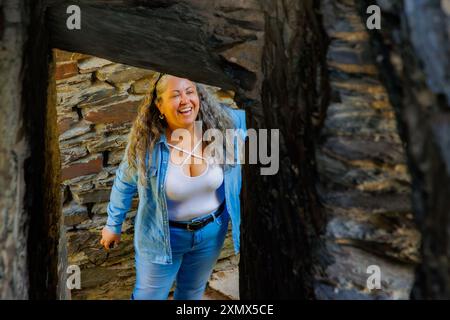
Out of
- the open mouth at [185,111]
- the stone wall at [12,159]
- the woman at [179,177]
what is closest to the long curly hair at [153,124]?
the woman at [179,177]

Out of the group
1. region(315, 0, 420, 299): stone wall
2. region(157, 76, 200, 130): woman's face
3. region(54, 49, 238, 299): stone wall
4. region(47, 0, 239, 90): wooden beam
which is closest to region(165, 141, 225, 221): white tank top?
region(157, 76, 200, 130): woman's face

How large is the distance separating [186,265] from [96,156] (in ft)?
3.13

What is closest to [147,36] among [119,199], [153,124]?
[153,124]

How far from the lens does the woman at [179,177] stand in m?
2.40

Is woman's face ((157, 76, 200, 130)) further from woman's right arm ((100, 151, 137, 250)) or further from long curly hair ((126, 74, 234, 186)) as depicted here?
woman's right arm ((100, 151, 137, 250))

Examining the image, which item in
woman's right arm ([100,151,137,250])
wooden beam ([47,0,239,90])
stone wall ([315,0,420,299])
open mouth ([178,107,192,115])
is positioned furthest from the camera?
woman's right arm ([100,151,137,250])

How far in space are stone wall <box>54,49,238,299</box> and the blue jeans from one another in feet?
2.66

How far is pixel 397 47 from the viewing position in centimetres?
133

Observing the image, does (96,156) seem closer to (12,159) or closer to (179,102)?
(179,102)

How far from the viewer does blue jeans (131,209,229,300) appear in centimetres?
248

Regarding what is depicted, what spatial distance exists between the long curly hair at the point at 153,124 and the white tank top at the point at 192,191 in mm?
61

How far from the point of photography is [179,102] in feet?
7.84

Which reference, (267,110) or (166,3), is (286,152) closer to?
(267,110)
